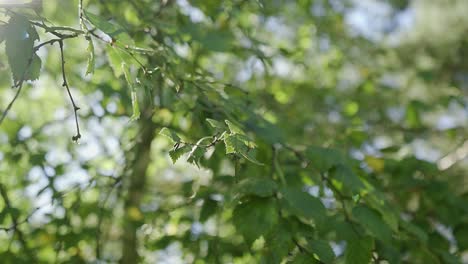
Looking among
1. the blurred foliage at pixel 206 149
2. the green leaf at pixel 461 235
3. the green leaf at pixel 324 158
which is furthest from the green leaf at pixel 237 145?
the green leaf at pixel 461 235

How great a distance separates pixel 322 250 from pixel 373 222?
269 mm

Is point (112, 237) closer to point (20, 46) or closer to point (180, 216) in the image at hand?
point (180, 216)

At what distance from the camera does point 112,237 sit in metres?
3.86

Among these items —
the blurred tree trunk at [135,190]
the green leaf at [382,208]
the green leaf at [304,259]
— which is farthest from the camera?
the blurred tree trunk at [135,190]

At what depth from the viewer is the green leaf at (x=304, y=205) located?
160cm

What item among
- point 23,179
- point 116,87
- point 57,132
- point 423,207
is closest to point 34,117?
point 57,132

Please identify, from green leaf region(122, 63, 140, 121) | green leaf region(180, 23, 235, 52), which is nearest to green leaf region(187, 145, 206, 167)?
green leaf region(122, 63, 140, 121)

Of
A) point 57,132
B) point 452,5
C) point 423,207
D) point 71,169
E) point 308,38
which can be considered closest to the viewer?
point 423,207

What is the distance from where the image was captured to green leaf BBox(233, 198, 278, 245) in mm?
1542

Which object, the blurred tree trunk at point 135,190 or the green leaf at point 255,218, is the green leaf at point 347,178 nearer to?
the green leaf at point 255,218

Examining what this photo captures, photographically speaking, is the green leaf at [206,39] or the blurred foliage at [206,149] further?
the green leaf at [206,39]

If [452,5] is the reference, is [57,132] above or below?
above

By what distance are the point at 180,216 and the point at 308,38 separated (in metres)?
2.08

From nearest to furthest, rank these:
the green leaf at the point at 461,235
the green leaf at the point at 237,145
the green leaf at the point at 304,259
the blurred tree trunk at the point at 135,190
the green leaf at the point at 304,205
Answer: the green leaf at the point at 237,145 → the green leaf at the point at 304,259 → the green leaf at the point at 304,205 → the green leaf at the point at 461,235 → the blurred tree trunk at the point at 135,190
